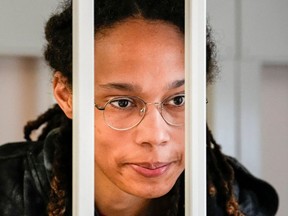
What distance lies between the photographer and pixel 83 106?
97cm

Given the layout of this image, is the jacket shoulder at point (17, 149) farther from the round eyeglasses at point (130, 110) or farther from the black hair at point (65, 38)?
the round eyeglasses at point (130, 110)

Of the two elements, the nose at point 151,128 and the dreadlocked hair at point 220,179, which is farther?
the dreadlocked hair at point 220,179

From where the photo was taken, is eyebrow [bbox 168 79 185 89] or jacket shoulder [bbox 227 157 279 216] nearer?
eyebrow [bbox 168 79 185 89]

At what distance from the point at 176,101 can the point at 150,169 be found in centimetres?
14

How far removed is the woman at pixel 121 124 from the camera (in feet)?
3.17

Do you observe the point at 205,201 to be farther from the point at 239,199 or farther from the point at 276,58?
the point at 276,58

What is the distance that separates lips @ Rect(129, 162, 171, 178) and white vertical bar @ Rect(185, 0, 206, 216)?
0.05m

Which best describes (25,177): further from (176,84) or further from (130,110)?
(176,84)

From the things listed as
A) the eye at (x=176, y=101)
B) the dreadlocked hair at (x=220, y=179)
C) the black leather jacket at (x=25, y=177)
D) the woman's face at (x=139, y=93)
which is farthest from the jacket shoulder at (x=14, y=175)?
the dreadlocked hair at (x=220, y=179)

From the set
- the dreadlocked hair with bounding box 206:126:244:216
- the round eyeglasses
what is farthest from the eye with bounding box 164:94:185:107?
the dreadlocked hair with bounding box 206:126:244:216

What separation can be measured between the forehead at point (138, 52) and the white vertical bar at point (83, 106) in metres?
0.02

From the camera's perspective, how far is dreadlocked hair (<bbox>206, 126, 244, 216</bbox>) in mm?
1117

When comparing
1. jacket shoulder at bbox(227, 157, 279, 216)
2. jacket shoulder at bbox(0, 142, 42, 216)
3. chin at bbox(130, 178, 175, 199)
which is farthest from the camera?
jacket shoulder at bbox(227, 157, 279, 216)

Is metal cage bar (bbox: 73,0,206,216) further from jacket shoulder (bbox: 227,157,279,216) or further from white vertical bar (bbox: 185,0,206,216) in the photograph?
jacket shoulder (bbox: 227,157,279,216)
